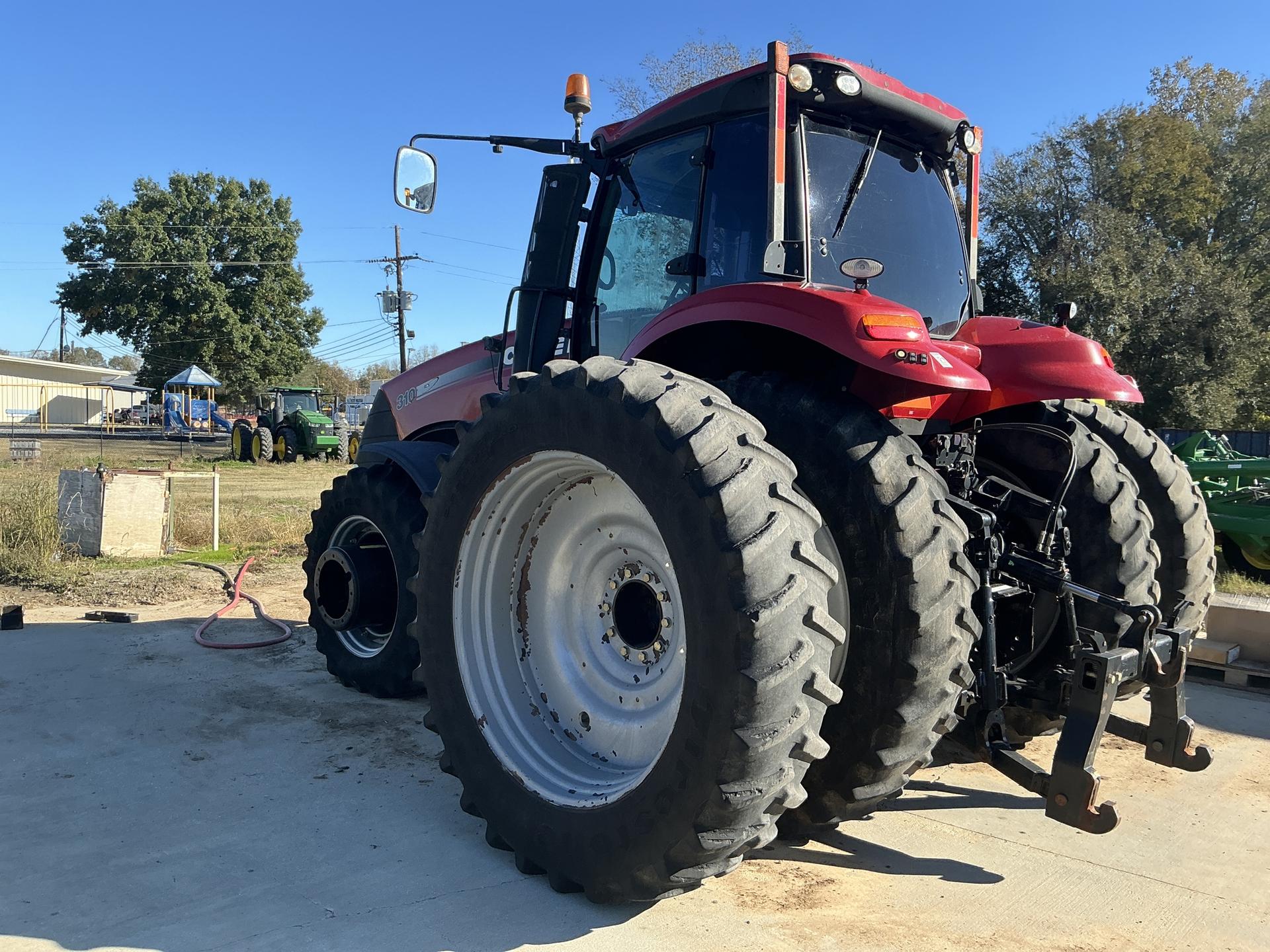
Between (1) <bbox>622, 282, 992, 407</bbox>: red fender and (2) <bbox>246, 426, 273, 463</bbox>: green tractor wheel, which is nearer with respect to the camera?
(1) <bbox>622, 282, 992, 407</bbox>: red fender

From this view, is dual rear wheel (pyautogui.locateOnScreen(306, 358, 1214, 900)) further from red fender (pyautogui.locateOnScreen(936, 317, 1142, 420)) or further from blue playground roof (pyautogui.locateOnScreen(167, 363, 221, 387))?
blue playground roof (pyautogui.locateOnScreen(167, 363, 221, 387))

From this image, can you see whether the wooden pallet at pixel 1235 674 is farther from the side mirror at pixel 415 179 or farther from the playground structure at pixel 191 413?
the playground structure at pixel 191 413

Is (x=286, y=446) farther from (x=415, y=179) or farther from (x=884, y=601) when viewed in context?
(x=884, y=601)

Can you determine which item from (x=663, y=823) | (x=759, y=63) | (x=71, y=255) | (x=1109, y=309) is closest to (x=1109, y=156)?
(x=1109, y=309)

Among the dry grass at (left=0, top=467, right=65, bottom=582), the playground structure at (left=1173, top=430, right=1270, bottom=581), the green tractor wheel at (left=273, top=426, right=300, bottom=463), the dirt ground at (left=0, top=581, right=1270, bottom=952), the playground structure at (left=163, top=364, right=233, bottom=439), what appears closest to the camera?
the dirt ground at (left=0, top=581, right=1270, bottom=952)

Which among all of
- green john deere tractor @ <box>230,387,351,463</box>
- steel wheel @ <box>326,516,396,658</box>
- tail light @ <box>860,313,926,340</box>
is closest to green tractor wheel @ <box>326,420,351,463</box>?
green john deere tractor @ <box>230,387,351,463</box>

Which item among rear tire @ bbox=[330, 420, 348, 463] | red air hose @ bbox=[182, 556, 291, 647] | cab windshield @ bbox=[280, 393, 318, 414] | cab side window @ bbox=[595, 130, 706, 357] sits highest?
cab windshield @ bbox=[280, 393, 318, 414]

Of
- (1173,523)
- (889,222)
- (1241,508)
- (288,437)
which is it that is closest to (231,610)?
(889,222)

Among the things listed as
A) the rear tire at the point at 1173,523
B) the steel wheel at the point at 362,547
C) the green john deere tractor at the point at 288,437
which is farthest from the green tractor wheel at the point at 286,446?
the rear tire at the point at 1173,523

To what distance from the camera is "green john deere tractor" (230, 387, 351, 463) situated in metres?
25.6

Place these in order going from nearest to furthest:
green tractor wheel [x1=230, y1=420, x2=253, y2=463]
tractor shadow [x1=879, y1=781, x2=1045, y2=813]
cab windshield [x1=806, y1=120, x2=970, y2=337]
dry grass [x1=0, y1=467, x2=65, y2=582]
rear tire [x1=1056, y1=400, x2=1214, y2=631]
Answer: cab windshield [x1=806, y1=120, x2=970, y2=337] < tractor shadow [x1=879, y1=781, x2=1045, y2=813] < rear tire [x1=1056, y1=400, x2=1214, y2=631] < dry grass [x1=0, y1=467, x2=65, y2=582] < green tractor wheel [x1=230, y1=420, x2=253, y2=463]

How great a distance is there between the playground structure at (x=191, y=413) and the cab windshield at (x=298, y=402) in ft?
50.1

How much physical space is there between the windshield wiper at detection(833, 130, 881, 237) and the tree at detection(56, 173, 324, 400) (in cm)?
4717

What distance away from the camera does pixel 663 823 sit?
2357 mm
